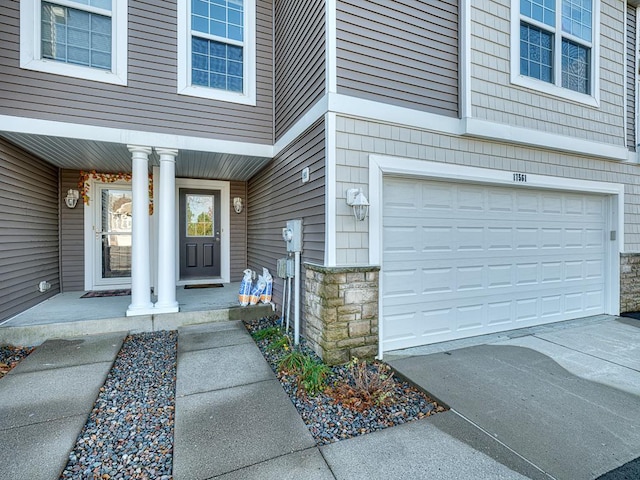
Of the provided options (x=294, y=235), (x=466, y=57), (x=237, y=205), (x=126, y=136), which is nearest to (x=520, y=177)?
(x=466, y=57)

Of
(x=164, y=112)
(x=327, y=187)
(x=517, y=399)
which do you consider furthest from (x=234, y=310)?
(x=517, y=399)

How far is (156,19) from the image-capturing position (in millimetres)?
4414

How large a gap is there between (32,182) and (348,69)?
490cm

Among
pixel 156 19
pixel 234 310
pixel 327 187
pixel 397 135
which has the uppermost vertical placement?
pixel 156 19

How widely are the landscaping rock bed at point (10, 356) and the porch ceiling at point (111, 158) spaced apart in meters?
2.55

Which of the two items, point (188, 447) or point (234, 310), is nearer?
point (188, 447)

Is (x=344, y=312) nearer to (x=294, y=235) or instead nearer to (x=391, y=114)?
(x=294, y=235)

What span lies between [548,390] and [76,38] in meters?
6.65

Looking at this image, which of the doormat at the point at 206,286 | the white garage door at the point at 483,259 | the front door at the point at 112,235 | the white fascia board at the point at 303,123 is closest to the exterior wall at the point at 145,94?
the white fascia board at the point at 303,123

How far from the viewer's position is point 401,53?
3.67m

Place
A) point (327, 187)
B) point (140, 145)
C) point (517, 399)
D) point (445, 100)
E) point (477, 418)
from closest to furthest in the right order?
point (477, 418) → point (517, 399) → point (327, 187) → point (445, 100) → point (140, 145)

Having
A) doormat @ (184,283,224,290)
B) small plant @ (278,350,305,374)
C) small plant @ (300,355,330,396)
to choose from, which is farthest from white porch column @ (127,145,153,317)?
small plant @ (300,355,330,396)

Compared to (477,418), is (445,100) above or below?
above

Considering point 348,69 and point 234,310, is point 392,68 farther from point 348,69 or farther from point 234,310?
point 234,310
